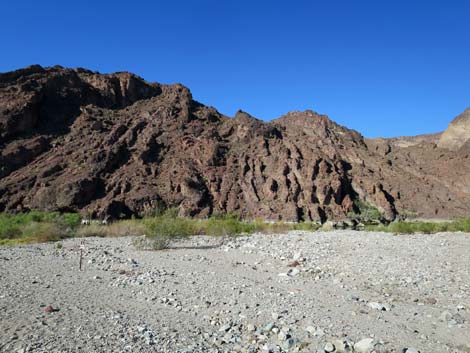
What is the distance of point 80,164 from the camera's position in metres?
45.0

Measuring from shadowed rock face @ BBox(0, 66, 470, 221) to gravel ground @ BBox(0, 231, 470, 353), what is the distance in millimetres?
27167

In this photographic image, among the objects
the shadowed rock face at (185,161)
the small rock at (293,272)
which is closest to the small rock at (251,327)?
the small rock at (293,272)

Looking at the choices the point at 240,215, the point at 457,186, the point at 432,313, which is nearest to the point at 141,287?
the point at 432,313

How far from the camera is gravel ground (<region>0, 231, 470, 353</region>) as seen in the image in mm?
5750

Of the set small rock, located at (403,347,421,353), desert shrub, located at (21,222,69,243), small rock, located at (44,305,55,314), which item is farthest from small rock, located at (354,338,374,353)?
desert shrub, located at (21,222,69,243)

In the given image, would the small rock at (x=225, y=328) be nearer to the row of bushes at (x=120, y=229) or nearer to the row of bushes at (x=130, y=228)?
the row of bushes at (x=120, y=229)

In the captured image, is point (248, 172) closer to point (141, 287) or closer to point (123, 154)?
point (123, 154)

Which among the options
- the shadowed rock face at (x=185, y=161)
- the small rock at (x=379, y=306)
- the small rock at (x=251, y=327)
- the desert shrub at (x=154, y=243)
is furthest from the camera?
the shadowed rock face at (x=185, y=161)

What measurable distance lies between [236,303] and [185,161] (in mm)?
39905

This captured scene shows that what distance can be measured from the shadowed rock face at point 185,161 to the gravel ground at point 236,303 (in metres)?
27.2

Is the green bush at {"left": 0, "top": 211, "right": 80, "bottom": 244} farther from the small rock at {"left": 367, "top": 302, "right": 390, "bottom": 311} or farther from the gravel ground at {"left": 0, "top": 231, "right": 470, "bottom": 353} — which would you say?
the small rock at {"left": 367, "top": 302, "right": 390, "bottom": 311}

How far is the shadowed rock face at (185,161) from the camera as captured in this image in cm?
4128

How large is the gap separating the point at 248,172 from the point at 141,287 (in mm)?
37598

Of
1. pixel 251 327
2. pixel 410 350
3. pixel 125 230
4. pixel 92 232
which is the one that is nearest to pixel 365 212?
pixel 125 230
